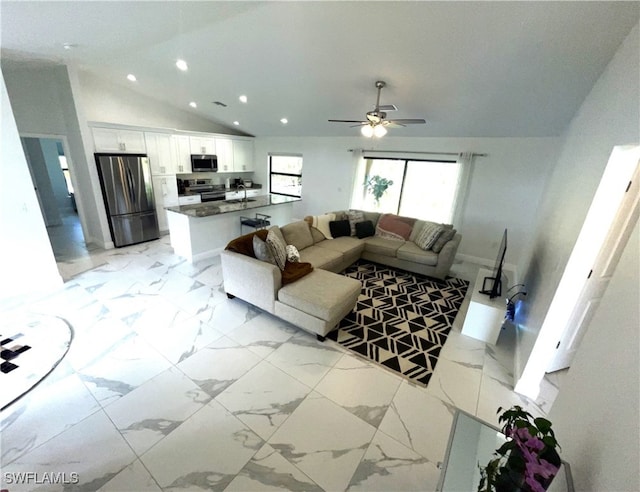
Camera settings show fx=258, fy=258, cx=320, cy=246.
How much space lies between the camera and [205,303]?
323 cm

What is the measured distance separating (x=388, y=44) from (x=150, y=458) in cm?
397

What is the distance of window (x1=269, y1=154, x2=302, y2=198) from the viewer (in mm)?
7242

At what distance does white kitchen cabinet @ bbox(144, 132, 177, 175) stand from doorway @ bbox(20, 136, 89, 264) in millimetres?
1323

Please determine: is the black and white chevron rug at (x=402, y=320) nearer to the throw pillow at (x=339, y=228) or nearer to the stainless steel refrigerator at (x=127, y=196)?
the throw pillow at (x=339, y=228)

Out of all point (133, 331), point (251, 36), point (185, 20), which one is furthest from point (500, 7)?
point (133, 331)

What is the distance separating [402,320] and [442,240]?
5.71ft

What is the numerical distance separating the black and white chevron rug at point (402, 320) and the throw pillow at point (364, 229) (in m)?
0.72

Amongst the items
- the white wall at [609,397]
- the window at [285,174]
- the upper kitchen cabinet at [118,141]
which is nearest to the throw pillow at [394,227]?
the window at [285,174]

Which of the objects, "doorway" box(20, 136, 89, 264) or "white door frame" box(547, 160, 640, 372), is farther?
"doorway" box(20, 136, 89, 264)

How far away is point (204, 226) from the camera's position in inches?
174

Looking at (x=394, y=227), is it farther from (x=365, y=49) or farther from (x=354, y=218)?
(x=365, y=49)

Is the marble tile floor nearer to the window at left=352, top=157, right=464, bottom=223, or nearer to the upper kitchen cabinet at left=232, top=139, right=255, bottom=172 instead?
the window at left=352, top=157, right=464, bottom=223

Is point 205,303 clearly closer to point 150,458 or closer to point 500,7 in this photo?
point 150,458

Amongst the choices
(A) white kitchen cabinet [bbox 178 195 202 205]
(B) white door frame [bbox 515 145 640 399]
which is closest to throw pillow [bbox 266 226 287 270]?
(B) white door frame [bbox 515 145 640 399]
